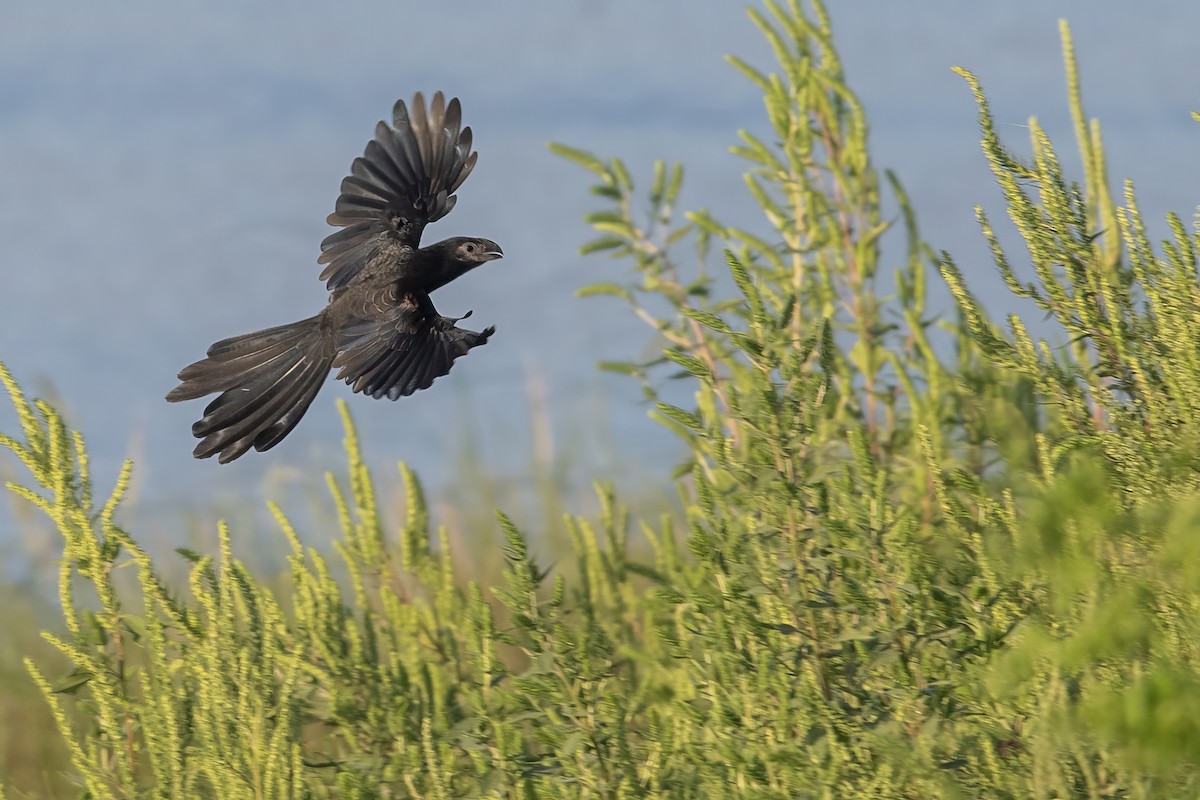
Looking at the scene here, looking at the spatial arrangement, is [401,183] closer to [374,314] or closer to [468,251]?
[468,251]

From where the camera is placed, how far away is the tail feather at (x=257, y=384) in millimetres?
4262

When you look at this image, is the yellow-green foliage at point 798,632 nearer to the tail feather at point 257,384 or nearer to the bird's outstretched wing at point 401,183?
the tail feather at point 257,384

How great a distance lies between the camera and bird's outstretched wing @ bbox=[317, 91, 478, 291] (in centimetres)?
510

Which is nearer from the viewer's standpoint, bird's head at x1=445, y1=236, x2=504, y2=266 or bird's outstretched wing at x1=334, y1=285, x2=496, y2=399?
bird's outstretched wing at x1=334, y1=285, x2=496, y2=399

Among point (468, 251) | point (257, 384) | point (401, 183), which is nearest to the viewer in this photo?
point (257, 384)

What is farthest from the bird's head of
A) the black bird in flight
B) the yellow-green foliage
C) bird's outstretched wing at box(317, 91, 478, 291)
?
the yellow-green foliage

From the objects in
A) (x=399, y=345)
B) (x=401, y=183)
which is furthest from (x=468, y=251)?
(x=399, y=345)

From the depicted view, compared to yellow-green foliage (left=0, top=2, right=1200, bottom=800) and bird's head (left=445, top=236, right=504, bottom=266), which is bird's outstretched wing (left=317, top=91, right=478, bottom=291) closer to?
bird's head (left=445, top=236, right=504, bottom=266)

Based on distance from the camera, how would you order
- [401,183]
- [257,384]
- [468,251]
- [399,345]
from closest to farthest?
[399,345]
[257,384]
[468,251]
[401,183]

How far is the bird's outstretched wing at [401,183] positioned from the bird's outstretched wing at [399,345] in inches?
20.5

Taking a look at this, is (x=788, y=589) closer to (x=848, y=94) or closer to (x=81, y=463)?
(x=81, y=463)

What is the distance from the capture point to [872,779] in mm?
2842

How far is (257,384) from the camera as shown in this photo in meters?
4.55

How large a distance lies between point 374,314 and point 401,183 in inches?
32.7
